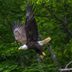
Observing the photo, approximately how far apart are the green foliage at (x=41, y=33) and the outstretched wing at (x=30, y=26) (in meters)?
2.63

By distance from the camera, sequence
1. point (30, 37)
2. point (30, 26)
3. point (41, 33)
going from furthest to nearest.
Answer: point (41, 33)
point (30, 37)
point (30, 26)

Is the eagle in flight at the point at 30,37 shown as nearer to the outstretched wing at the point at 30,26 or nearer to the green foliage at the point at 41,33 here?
the outstretched wing at the point at 30,26

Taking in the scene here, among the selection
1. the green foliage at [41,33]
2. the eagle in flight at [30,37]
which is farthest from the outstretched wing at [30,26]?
the green foliage at [41,33]

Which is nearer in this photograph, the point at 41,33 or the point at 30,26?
the point at 30,26

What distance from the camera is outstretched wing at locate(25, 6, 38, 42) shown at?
14.0 ft

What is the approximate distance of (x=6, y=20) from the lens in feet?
28.2

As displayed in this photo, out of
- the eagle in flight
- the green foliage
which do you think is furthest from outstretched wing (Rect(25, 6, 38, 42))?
the green foliage

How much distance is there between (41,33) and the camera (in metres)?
8.22

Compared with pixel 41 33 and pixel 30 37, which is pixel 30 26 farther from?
pixel 41 33

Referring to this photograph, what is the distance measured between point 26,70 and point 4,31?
1.83m

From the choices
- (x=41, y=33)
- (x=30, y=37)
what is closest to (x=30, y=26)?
(x=30, y=37)

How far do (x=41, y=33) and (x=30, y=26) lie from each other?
3.78 meters

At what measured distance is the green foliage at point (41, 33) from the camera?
768 centimetres

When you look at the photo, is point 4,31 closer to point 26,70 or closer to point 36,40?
point 26,70
